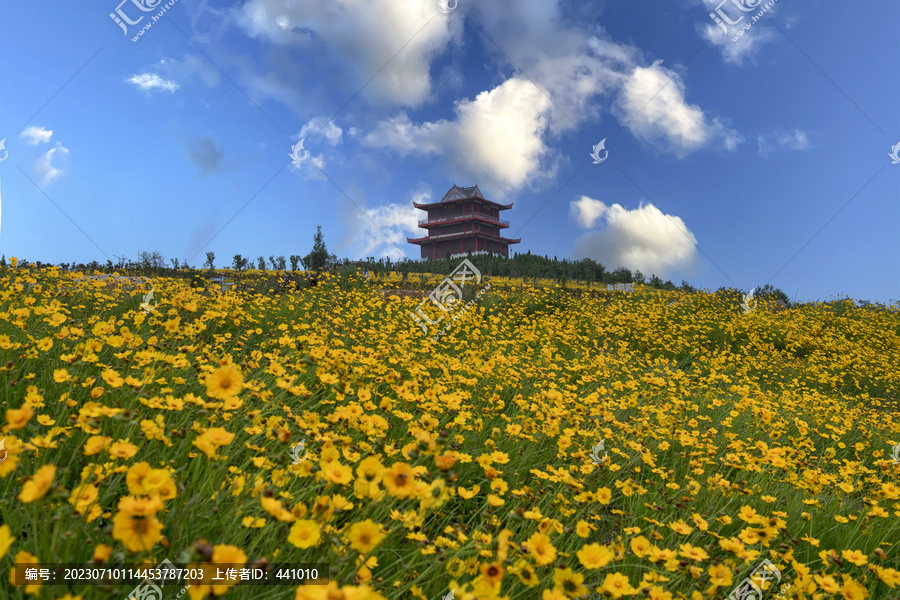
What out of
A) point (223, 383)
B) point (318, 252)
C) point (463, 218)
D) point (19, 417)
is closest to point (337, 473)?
point (223, 383)

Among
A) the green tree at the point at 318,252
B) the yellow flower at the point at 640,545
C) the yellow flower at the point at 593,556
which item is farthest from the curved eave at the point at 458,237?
the yellow flower at the point at 593,556

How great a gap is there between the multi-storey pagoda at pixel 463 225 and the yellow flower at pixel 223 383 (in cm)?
3650

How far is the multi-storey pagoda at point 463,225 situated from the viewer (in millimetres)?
38562

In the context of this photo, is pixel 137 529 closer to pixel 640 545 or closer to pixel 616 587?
pixel 616 587

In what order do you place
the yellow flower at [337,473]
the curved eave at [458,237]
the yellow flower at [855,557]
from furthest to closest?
1. the curved eave at [458,237]
2. the yellow flower at [855,557]
3. the yellow flower at [337,473]

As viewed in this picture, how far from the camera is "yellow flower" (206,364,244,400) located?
1.47 m

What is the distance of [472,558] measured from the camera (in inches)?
63.4

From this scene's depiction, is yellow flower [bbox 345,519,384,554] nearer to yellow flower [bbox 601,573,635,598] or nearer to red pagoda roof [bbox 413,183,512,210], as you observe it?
yellow flower [bbox 601,573,635,598]

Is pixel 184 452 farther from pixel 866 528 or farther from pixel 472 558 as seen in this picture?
pixel 866 528

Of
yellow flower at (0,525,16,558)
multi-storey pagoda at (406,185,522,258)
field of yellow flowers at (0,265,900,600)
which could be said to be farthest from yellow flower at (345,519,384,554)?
multi-storey pagoda at (406,185,522,258)

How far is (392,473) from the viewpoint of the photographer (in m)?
1.21

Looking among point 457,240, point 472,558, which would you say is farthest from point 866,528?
point 457,240

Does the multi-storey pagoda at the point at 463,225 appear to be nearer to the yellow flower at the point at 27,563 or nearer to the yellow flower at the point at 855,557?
the yellow flower at the point at 855,557

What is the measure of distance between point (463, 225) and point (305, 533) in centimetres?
3845
